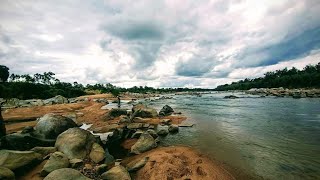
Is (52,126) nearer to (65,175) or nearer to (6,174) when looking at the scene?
(6,174)

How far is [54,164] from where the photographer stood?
10.6m

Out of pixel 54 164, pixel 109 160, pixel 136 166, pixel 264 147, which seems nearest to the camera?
pixel 54 164

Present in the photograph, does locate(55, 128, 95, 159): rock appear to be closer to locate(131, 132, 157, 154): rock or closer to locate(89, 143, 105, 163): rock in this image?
locate(89, 143, 105, 163): rock

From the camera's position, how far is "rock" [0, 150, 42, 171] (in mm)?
10248

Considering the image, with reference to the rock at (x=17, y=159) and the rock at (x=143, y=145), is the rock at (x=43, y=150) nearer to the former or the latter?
the rock at (x=17, y=159)

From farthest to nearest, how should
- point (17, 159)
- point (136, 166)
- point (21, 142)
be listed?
1. point (21, 142)
2. point (136, 166)
3. point (17, 159)

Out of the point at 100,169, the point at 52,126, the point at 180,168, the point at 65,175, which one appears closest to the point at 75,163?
the point at 100,169

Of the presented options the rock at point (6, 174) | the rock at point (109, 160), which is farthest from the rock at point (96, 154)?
the rock at point (6, 174)

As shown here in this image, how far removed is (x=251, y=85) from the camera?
566 feet

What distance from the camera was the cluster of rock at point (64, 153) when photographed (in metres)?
10.2

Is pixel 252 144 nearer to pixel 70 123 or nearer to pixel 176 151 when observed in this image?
pixel 176 151

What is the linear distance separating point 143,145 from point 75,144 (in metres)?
4.76

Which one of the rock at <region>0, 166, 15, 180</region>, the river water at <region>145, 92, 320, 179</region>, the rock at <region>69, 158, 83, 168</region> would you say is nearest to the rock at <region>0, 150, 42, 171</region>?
the rock at <region>0, 166, 15, 180</region>

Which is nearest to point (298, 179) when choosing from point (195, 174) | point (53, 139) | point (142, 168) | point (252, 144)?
point (195, 174)
